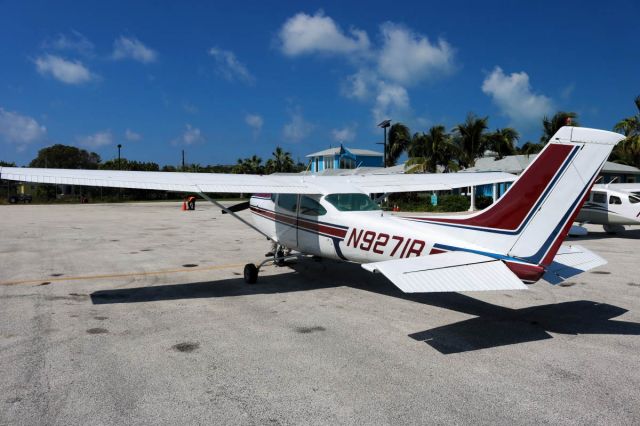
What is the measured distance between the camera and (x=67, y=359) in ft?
16.3

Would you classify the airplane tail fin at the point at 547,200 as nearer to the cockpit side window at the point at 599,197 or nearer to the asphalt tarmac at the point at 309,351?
the asphalt tarmac at the point at 309,351

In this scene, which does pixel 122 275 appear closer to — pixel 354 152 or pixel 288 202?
pixel 288 202

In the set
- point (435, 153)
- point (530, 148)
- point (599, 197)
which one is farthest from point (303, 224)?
point (530, 148)

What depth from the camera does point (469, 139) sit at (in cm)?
4134

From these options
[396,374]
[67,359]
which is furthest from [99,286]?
[396,374]

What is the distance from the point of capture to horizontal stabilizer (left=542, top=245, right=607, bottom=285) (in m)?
5.79

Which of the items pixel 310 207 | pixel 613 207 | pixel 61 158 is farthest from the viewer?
pixel 61 158

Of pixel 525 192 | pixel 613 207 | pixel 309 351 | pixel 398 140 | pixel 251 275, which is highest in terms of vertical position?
pixel 398 140

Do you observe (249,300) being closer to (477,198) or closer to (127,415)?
(127,415)

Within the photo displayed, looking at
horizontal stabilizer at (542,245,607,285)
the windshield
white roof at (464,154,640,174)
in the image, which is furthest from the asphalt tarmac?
white roof at (464,154,640,174)

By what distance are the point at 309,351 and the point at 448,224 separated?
9.13ft

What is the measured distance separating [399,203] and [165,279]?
30232 mm

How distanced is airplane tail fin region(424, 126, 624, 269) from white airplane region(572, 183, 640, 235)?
12.9 metres

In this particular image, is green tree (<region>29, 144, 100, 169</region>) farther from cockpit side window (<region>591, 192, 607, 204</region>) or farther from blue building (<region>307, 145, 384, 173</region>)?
cockpit side window (<region>591, 192, 607, 204</region>)
